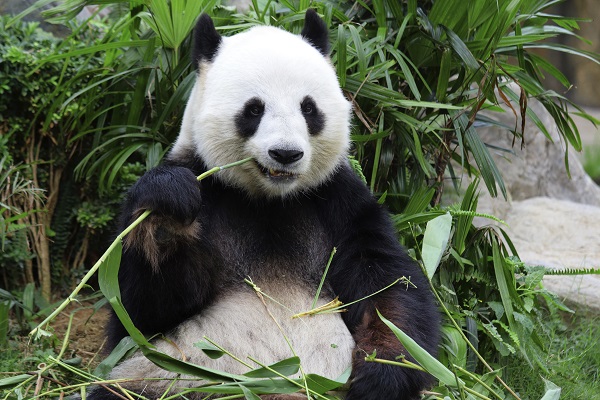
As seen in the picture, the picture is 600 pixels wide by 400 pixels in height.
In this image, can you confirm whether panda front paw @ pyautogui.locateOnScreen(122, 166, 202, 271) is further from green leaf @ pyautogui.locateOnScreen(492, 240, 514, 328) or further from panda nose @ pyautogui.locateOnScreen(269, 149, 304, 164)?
green leaf @ pyautogui.locateOnScreen(492, 240, 514, 328)

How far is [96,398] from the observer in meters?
3.37

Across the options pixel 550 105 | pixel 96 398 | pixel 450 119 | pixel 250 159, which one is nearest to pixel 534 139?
pixel 550 105

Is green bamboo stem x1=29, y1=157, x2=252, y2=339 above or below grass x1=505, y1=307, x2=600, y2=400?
above

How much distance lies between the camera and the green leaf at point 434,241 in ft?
12.4

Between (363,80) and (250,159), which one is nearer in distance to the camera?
(250,159)

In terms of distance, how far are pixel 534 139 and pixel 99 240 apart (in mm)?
4107

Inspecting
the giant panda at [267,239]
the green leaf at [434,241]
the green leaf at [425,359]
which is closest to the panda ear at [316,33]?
the giant panda at [267,239]

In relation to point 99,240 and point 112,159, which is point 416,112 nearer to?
point 112,159

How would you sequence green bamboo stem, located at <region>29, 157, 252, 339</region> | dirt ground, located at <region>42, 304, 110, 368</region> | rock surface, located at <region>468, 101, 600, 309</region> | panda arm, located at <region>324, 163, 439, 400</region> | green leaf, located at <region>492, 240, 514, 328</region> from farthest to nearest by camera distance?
rock surface, located at <region>468, 101, 600, 309</region> → dirt ground, located at <region>42, 304, 110, 368</region> → green leaf, located at <region>492, 240, 514, 328</region> → panda arm, located at <region>324, 163, 439, 400</region> → green bamboo stem, located at <region>29, 157, 252, 339</region>

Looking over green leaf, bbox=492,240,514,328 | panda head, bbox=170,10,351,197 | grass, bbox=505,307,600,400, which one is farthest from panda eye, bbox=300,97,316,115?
grass, bbox=505,307,600,400

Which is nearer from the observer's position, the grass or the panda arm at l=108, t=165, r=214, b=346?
the panda arm at l=108, t=165, r=214, b=346

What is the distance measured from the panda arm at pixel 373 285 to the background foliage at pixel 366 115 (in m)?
0.54

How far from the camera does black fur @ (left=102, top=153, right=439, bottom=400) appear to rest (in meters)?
3.33

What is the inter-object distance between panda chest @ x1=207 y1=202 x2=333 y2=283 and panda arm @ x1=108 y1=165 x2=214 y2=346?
0.17 m
